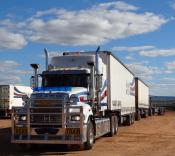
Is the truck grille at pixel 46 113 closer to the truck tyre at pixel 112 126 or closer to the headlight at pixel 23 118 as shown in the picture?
the headlight at pixel 23 118

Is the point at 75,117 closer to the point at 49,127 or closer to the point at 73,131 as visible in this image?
the point at 73,131

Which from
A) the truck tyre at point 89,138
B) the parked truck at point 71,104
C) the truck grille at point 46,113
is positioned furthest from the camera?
the truck tyre at point 89,138

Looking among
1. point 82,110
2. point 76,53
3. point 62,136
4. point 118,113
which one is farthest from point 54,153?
point 118,113

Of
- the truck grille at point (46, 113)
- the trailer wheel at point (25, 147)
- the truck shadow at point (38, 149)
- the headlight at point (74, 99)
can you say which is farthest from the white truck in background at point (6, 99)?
the truck grille at point (46, 113)

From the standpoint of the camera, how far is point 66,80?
18891 mm

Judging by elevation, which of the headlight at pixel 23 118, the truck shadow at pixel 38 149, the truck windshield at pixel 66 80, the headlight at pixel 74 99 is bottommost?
the truck shadow at pixel 38 149

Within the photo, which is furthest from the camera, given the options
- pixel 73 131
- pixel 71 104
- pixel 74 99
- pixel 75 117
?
pixel 74 99

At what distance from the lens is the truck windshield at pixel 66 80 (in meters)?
18.8

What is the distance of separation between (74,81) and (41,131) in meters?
3.29

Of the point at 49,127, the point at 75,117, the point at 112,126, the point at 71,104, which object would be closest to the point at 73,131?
the point at 75,117

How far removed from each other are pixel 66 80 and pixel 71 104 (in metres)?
2.24

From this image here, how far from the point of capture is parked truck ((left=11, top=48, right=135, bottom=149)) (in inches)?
631

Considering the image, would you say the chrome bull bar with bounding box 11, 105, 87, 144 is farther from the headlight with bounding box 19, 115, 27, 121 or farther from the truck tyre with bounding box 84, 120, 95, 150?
the truck tyre with bounding box 84, 120, 95, 150

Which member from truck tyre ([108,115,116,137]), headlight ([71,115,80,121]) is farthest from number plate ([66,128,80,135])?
truck tyre ([108,115,116,137])
